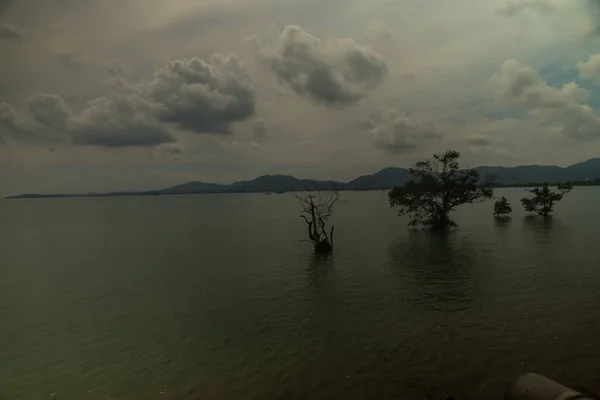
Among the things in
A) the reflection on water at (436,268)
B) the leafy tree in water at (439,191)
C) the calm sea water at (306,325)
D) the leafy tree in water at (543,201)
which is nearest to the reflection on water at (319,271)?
the calm sea water at (306,325)

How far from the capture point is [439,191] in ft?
216

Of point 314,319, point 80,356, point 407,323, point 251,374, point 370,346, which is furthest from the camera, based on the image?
point 314,319

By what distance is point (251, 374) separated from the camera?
15.7 m

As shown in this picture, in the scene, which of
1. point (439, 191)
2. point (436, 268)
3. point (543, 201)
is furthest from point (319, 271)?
point (543, 201)

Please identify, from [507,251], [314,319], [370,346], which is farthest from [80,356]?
[507,251]

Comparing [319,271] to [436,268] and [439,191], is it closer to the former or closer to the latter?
[436,268]

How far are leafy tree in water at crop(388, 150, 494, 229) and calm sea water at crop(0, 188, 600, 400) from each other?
2198 centimetres

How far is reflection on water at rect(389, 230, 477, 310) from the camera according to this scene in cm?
2491

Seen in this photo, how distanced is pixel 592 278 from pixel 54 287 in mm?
41871

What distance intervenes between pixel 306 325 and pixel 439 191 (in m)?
50.8

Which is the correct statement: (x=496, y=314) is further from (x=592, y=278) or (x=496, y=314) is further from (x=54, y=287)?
(x=54, y=287)

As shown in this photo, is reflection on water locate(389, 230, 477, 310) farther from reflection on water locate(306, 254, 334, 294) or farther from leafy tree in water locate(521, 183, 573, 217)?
leafy tree in water locate(521, 183, 573, 217)

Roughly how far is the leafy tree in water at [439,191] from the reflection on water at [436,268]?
9.52 metres

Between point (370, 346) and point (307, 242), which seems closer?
point (370, 346)
